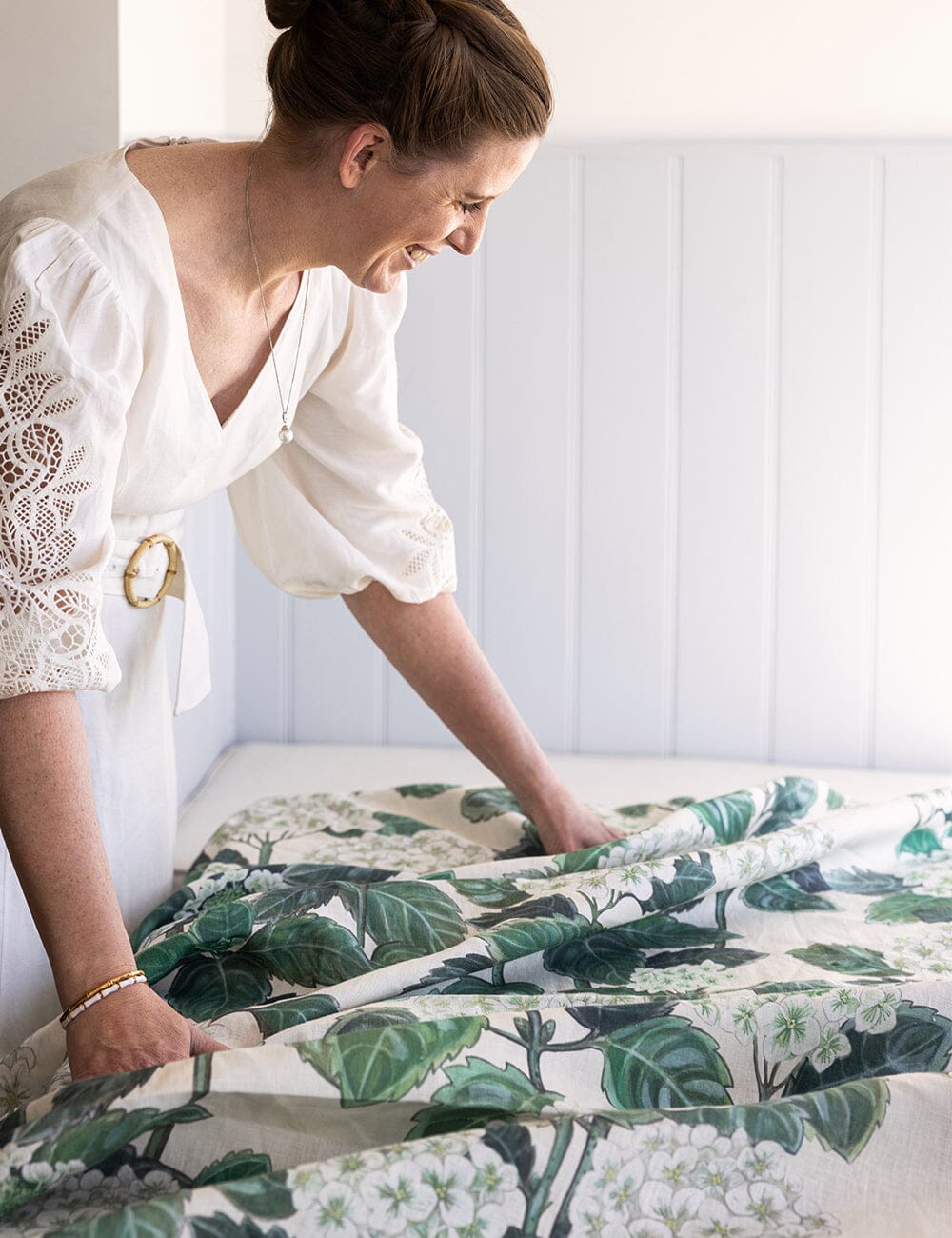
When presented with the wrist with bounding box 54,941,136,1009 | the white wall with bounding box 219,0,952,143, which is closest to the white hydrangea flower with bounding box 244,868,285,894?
the wrist with bounding box 54,941,136,1009

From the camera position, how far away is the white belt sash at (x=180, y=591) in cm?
120

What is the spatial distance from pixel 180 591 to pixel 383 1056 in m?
0.64

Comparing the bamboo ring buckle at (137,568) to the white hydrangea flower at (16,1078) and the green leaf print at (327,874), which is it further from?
the white hydrangea flower at (16,1078)

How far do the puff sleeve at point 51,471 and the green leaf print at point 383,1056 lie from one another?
32cm

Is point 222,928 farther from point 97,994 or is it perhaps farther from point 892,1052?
point 892,1052

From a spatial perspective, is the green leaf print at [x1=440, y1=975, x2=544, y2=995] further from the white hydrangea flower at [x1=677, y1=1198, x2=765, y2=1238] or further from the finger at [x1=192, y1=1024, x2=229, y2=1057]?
the white hydrangea flower at [x1=677, y1=1198, x2=765, y2=1238]

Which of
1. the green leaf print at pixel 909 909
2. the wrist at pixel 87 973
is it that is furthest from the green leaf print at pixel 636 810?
the wrist at pixel 87 973

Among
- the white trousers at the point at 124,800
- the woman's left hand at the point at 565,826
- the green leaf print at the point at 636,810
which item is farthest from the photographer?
the green leaf print at the point at 636,810

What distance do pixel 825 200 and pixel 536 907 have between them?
1607 millimetres

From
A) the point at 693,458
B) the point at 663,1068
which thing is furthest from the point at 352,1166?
the point at 693,458

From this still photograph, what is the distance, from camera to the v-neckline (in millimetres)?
1010

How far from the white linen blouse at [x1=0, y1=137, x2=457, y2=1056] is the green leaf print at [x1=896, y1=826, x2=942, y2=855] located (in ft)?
1.86

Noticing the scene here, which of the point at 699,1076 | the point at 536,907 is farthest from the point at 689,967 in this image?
the point at 699,1076

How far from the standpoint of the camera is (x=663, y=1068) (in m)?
0.81
